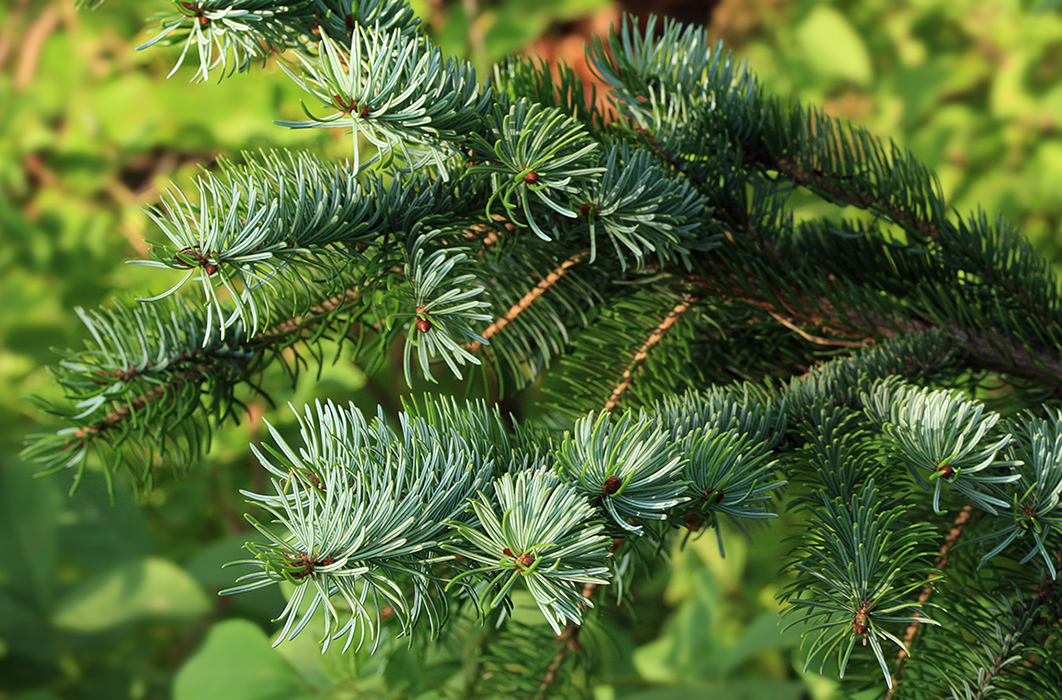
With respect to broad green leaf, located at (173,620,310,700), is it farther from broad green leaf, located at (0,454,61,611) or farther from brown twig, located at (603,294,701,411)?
broad green leaf, located at (0,454,61,611)

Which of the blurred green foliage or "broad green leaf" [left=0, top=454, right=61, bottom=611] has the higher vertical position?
the blurred green foliage

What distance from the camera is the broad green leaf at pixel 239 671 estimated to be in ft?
1.29

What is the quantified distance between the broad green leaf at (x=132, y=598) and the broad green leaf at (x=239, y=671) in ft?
0.85

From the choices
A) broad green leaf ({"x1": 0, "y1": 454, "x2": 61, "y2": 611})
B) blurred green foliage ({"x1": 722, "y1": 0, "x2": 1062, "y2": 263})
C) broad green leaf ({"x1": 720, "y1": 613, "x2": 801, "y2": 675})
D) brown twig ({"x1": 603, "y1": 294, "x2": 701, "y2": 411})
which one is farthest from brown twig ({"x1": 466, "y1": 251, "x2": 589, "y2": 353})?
blurred green foliage ({"x1": 722, "y1": 0, "x2": 1062, "y2": 263})

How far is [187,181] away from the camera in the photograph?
2.80 ft

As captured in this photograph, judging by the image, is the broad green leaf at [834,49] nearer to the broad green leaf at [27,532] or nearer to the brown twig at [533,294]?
the brown twig at [533,294]

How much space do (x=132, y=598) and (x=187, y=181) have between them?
17.0 inches

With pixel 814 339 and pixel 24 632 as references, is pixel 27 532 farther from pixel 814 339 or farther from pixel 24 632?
pixel 814 339

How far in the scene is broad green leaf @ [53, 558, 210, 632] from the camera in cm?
67

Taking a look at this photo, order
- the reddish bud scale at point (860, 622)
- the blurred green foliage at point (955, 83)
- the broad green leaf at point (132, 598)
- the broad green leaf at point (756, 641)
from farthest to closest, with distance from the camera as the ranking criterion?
the blurred green foliage at point (955, 83), the broad green leaf at point (132, 598), the broad green leaf at point (756, 641), the reddish bud scale at point (860, 622)

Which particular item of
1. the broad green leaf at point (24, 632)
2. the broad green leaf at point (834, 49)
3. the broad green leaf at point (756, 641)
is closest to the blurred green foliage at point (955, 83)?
the broad green leaf at point (834, 49)

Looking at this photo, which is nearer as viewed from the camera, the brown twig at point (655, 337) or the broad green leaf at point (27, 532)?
the brown twig at point (655, 337)

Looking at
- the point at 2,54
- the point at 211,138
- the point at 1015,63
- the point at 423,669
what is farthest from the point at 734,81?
the point at 2,54

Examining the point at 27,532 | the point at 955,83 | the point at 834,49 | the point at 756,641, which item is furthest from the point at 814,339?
the point at 955,83
